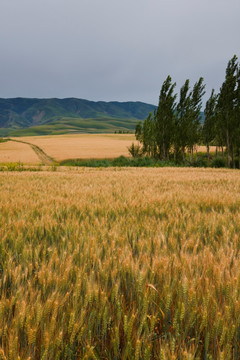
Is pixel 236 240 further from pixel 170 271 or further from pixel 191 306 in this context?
pixel 191 306

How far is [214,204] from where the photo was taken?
3559 mm

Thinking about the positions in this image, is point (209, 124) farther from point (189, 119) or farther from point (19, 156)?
point (19, 156)

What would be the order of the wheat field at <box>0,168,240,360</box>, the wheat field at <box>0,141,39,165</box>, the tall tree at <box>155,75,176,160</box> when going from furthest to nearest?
the tall tree at <box>155,75,176,160</box>, the wheat field at <box>0,141,39,165</box>, the wheat field at <box>0,168,240,360</box>

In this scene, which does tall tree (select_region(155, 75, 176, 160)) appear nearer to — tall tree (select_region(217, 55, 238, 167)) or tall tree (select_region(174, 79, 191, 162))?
tall tree (select_region(174, 79, 191, 162))

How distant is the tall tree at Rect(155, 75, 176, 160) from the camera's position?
35.4 metres

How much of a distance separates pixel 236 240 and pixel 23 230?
1.86 metres

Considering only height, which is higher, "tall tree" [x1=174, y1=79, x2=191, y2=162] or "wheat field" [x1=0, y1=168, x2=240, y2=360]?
"tall tree" [x1=174, y1=79, x2=191, y2=162]

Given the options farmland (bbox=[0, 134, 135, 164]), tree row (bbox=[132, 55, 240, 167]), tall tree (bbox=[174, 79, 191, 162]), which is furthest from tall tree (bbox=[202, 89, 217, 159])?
farmland (bbox=[0, 134, 135, 164])

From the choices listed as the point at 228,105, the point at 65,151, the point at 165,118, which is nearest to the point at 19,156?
→ the point at 65,151

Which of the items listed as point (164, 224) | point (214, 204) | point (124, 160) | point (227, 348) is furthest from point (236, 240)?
point (124, 160)

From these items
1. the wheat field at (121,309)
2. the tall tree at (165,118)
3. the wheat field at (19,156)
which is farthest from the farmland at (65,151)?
the wheat field at (121,309)

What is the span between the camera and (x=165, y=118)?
35531 millimetres

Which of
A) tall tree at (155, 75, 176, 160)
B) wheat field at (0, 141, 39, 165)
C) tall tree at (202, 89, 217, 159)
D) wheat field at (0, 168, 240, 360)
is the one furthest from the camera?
tall tree at (202, 89, 217, 159)

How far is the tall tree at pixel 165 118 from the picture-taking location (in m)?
35.4
